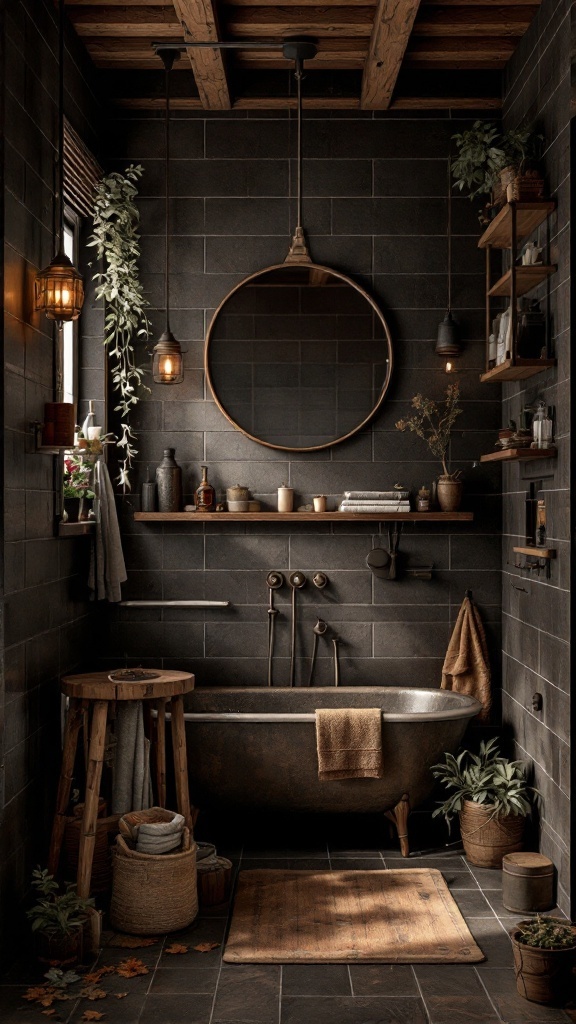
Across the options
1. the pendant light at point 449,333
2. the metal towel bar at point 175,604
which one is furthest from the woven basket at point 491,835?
the pendant light at point 449,333

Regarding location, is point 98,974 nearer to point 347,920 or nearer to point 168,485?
point 347,920

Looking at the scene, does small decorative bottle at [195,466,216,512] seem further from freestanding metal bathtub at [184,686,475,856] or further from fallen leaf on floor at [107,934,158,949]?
fallen leaf on floor at [107,934,158,949]

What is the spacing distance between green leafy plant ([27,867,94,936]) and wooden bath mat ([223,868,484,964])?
0.54m

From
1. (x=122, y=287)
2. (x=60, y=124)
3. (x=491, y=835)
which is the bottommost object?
(x=491, y=835)

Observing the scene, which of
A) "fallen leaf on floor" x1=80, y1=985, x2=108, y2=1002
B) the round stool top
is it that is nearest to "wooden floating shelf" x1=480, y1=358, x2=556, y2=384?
the round stool top

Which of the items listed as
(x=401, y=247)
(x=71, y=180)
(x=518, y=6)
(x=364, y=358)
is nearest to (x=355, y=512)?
(x=364, y=358)

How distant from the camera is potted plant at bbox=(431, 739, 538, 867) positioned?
13.7ft

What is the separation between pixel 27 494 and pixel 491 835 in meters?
2.45

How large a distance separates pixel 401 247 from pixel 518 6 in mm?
1211

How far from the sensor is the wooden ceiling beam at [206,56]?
394 cm

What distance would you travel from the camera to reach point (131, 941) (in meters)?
3.47

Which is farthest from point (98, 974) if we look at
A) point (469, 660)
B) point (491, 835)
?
point (469, 660)

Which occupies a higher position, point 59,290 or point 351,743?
point 59,290

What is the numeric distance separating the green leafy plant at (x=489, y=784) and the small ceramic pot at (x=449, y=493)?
1.15 m
